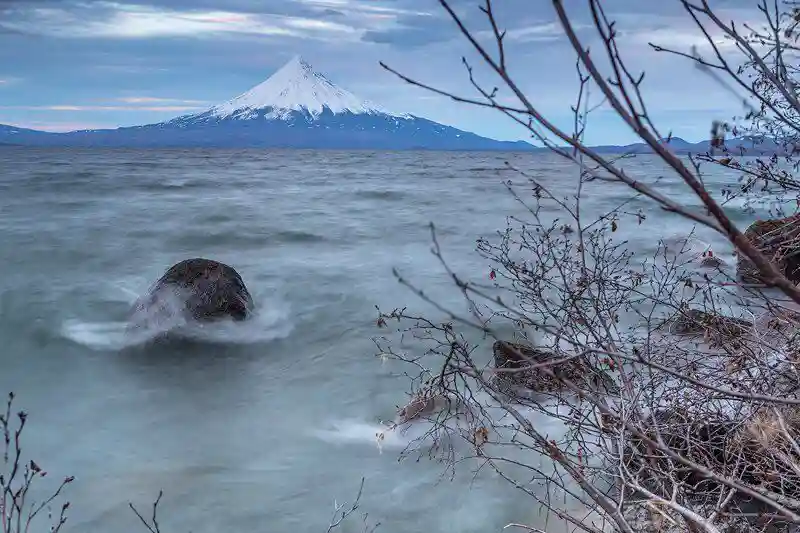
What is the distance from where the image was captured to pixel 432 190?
152ft

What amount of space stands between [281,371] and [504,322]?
4.23m

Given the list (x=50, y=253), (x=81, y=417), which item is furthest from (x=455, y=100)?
(x=50, y=253)

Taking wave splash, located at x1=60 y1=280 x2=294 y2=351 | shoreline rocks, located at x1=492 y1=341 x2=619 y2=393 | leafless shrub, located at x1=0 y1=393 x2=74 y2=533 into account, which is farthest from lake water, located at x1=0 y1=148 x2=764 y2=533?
shoreline rocks, located at x1=492 y1=341 x2=619 y2=393

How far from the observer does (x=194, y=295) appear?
37.2 ft

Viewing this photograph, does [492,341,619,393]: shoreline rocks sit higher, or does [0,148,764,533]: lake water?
[492,341,619,393]: shoreline rocks

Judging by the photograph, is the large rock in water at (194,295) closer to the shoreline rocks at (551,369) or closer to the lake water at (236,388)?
the lake water at (236,388)

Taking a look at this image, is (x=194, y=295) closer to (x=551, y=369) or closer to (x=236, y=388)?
(x=236, y=388)

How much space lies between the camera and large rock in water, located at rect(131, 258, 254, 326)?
1133 cm

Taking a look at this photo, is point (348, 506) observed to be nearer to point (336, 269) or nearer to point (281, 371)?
point (281, 371)

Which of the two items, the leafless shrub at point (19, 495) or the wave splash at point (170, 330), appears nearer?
the leafless shrub at point (19, 495)

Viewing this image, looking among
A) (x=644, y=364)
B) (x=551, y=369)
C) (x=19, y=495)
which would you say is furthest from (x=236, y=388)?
(x=644, y=364)

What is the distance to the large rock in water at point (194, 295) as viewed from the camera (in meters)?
11.3

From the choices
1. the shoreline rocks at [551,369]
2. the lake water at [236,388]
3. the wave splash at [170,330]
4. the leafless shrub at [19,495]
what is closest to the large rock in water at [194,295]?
the wave splash at [170,330]

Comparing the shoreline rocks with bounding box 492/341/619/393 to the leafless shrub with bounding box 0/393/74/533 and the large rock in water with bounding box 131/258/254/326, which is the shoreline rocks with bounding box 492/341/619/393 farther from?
the large rock in water with bounding box 131/258/254/326
